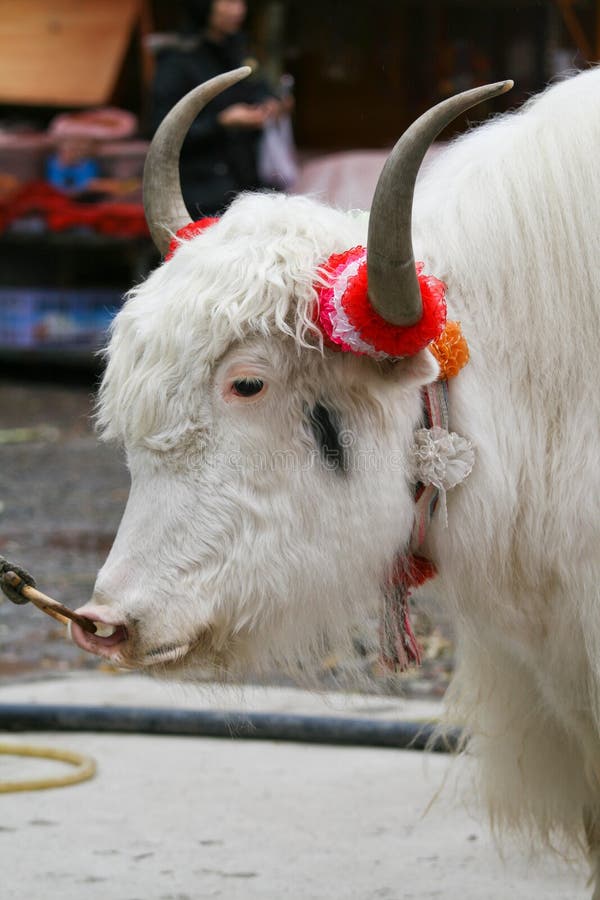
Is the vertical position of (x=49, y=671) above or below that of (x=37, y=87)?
below

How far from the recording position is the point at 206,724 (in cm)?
448

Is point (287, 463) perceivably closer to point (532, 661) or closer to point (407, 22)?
point (532, 661)

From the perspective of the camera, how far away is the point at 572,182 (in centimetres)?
262

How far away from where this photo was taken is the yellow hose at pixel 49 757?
4.08 m

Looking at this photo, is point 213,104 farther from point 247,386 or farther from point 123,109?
point 247,386

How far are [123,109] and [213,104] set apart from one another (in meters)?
3.88

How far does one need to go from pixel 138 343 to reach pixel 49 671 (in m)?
2.92

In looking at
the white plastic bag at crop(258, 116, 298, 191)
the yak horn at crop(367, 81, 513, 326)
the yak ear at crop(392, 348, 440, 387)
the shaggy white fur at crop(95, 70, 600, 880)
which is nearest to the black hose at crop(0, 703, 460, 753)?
the shaggy white fur at crop(95, 70, 600, 880)

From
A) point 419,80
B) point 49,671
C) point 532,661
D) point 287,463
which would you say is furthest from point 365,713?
point 419,80

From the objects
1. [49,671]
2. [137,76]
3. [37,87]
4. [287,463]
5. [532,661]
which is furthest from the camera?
[137,76]

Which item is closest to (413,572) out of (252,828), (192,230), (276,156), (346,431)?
(346,431)

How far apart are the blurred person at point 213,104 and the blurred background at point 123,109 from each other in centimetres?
77

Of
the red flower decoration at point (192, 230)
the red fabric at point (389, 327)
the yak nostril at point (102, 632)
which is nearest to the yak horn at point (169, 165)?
the red flower decoration at point (192, 230)

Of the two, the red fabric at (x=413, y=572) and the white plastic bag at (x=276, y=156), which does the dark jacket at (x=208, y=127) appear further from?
the red fabric at (x=413, y=572)
